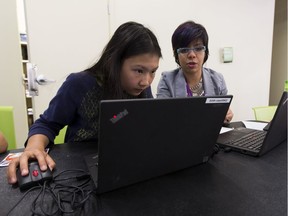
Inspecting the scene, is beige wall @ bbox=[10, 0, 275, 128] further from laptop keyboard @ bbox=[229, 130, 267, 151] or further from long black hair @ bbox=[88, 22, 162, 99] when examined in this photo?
laptop keyboard @ bbox=[229, 130, 267, 151]

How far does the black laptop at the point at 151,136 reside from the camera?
398mm

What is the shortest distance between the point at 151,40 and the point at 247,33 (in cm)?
217

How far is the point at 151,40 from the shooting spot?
831 millimetres

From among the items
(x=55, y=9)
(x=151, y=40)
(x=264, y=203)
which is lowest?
(x=264, y=203)

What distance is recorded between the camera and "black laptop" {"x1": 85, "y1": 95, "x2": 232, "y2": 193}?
398mm

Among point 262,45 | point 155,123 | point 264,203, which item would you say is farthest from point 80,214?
point 262,45

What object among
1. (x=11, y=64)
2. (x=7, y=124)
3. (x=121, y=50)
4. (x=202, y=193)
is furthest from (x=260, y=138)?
(x=11, y=64)

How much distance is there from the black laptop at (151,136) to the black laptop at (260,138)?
0.20m

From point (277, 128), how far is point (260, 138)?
14 centimetres

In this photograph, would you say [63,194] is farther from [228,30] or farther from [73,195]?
[228,30]

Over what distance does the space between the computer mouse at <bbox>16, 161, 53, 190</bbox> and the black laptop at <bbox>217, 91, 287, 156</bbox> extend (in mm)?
571

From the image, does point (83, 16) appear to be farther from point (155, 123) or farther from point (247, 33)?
point (247, 33)

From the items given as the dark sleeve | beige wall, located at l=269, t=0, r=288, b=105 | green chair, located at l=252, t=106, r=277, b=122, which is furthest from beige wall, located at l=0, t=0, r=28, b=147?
beige wall, located at l=269, t=0, r=288, b=105

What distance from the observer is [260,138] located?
834 mm
